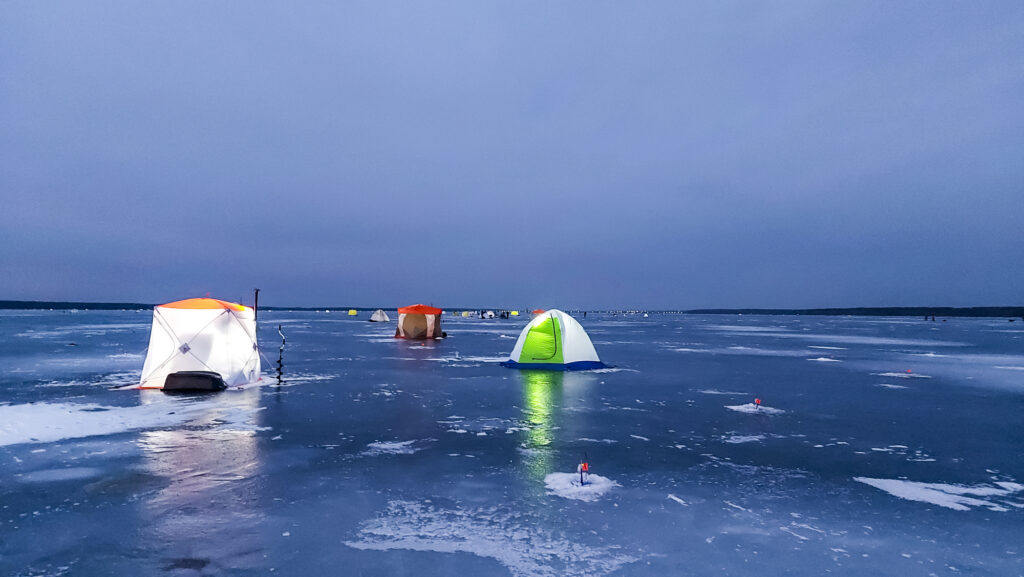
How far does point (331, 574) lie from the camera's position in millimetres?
5047

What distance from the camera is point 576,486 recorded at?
25.2 feet

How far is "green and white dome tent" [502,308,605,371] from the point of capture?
22.0 m

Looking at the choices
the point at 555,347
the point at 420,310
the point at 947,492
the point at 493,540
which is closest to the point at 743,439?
the point at 947,492

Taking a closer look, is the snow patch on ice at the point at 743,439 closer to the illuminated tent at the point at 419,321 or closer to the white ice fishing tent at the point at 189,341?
the white ice fishing tent at the point at 189,341

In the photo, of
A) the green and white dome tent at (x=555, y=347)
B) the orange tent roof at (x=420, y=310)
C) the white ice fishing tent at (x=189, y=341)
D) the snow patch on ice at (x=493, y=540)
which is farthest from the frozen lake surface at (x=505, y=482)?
the orange tent roof at (x=420, y=310)

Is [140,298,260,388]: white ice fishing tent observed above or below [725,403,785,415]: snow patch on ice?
above

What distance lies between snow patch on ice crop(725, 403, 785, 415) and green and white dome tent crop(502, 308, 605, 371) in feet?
27.6

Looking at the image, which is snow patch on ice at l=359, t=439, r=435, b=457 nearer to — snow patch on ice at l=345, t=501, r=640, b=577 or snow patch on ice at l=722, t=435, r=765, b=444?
snow patch on ice at l=345, t=501, r=640, b=577

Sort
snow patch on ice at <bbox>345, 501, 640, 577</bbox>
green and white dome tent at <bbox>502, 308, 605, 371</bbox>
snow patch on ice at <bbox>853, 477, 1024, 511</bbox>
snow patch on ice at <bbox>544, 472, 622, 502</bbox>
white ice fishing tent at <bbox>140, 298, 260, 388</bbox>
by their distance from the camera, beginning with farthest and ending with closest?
green and white dome tent at <bbox>502, 308, 605, 371</bbox>, white ice fishing tent at <bbox>140, 298, 260, 388</bbox>, snow patch on ice at <bbox>544, 472, 622, 502</bbox>, snow patch on ice at <bbox>853, 477, 1024, 511</bbox>, snow patch on ice at <bbox>345, 501, 640, 577</bbox>

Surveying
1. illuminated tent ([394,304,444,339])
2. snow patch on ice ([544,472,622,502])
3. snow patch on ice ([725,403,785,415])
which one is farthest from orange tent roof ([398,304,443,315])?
snow patch on ice ([544,472,622,502])

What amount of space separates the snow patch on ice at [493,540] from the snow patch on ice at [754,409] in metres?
9.37

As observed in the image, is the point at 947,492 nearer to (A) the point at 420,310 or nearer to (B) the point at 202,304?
(B) the point at 202,304

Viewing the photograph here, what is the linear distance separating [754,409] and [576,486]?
827 cm

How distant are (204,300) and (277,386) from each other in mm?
3649
